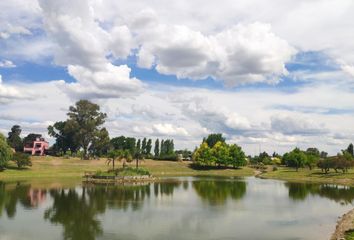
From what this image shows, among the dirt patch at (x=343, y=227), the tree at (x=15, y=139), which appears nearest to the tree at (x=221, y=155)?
the tree at (x=15, y=139)

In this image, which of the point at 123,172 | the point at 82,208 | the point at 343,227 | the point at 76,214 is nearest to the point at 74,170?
the point at 123,172

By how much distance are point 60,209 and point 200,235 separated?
23718mm

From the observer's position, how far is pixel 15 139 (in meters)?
179

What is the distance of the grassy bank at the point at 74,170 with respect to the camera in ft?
367

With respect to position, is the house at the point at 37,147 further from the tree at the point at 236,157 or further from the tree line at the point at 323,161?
the tree line at the point at 323,161

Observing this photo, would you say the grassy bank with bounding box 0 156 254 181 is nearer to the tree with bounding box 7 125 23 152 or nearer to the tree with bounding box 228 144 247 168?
the tree with bounding box 228 144 247 168

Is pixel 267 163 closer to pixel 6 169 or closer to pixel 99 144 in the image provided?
pixel 99 144

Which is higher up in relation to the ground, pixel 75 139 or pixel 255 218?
pixel 75 139

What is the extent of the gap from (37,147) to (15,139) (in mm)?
12226

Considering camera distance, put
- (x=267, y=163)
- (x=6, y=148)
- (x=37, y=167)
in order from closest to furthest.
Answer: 1. (x=6, y=148)
2. (x=37, y=167)
3. (x=267, y=163)

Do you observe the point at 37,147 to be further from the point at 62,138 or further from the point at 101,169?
the point at 101,169

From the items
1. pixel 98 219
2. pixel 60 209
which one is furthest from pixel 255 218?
pixel 60 209

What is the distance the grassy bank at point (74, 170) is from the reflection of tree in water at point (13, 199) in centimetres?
2793

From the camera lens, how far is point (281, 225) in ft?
150
